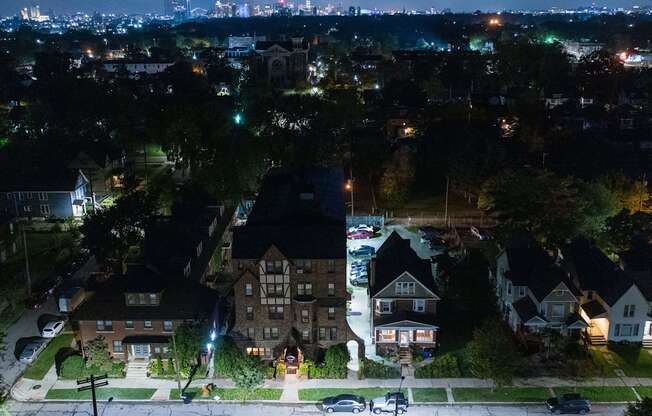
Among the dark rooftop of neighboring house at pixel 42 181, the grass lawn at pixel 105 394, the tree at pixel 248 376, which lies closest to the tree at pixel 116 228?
the dark rooftop of neighboring house at pixel 42 181

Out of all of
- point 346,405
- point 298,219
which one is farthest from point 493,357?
point 298,219

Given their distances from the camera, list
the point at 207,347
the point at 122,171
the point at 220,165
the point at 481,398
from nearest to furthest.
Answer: the point at 481,398 → the point at 207,347 → the point at 220,165 → the point at 122,171

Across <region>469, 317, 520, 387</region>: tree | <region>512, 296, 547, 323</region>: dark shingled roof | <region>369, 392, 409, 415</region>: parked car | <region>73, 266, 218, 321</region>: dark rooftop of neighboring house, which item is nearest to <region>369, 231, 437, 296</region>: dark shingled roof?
<region>469, 317, 520, 387</region>: tree

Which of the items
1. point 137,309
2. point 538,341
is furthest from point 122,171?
point 538,341

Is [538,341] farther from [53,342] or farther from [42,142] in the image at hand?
[42,142]

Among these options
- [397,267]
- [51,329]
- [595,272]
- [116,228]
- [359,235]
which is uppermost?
[397,267]

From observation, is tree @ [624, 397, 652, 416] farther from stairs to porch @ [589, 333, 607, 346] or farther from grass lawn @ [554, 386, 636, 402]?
stairs to porch @ [589, 333, 607, 346]

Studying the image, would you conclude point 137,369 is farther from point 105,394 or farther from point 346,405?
point 346,405
